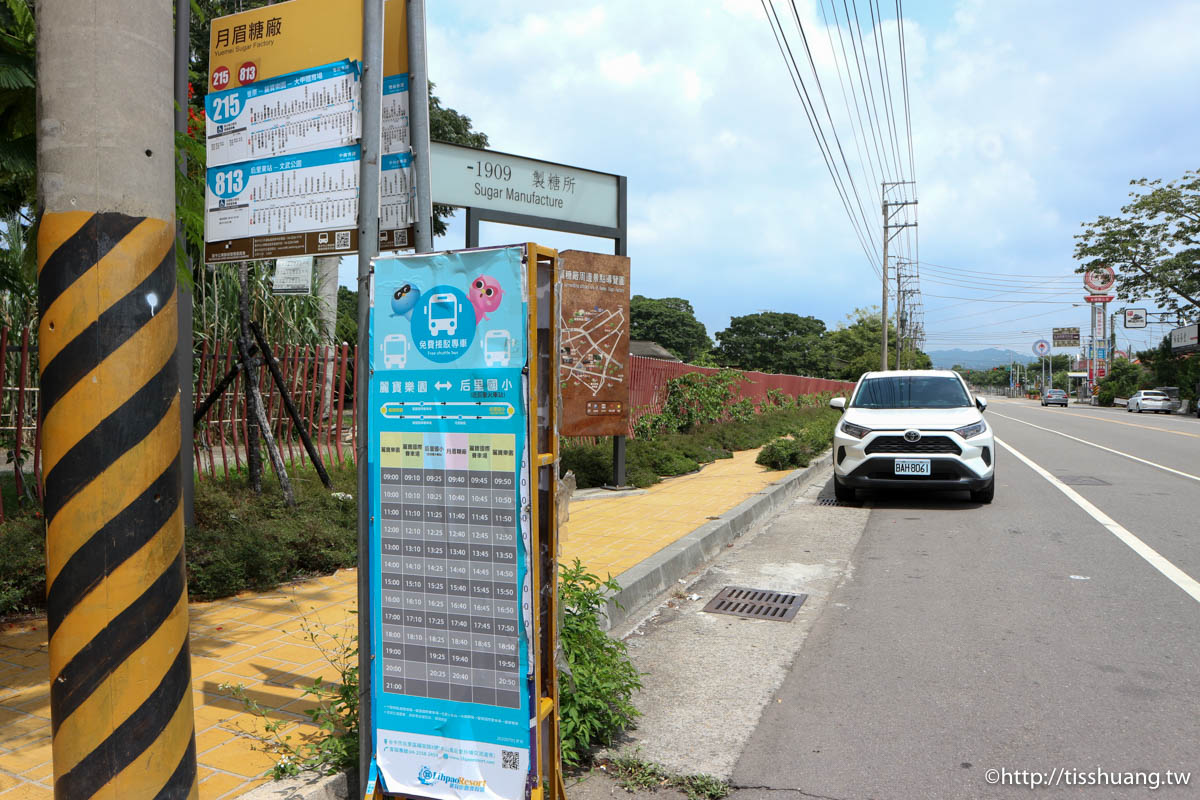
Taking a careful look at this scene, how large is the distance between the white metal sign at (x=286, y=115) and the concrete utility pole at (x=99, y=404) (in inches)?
29.7

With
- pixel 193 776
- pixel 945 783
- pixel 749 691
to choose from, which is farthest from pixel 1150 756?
pixel 193 776

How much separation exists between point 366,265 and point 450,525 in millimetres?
915

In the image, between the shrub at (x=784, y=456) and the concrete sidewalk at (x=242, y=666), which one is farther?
the shrub at (x=784, y=456)

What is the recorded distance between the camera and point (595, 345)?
31.0ft

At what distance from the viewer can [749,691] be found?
160 inches

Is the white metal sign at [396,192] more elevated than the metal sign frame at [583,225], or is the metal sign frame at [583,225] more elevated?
the metal sign frame at [583,225]

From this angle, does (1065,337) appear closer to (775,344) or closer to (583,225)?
(775,344)

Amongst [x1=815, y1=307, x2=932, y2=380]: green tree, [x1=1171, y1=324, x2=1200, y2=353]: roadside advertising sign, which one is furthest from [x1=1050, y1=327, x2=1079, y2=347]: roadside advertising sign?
[x1=1171, y1=324, x2=1200, y2=353]: roadside advertising sign

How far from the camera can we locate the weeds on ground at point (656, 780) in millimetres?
3061

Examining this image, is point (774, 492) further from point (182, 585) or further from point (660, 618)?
point (182, 585)

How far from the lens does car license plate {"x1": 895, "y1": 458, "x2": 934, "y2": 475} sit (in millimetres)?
9086

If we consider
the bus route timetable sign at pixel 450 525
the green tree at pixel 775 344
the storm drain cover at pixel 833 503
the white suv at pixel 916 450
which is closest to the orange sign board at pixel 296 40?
the bus route timetable sign at pixel 450 525

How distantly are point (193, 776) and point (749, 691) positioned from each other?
8.51 ft

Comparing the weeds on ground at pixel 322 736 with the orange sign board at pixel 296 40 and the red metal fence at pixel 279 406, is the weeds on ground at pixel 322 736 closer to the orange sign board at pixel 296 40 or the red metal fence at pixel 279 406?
the orange sign board at pixel 296 40
